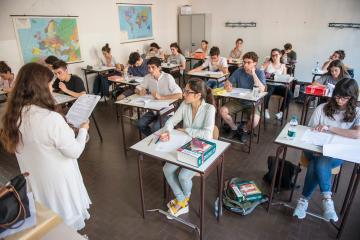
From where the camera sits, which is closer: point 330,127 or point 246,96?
point 330,127

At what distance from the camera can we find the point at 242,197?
8.45 ft

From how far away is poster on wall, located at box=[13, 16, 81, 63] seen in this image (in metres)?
5.32

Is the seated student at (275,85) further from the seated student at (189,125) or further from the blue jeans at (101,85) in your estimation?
the blue jeans at (101,85)

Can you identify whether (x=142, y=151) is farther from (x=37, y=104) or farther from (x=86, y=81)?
(x=86, y=81)

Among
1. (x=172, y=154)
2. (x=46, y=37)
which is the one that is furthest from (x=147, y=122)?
(x=46, y=37)

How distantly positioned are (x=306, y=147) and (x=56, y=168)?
197 centimetres

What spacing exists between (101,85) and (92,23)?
63.0 inches

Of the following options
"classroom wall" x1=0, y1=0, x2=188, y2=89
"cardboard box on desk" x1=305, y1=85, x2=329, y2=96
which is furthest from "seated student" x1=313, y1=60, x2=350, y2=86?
"classroom wall" x1=0, y1=0, x2=188, y2=89

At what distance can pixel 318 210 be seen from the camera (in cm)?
253

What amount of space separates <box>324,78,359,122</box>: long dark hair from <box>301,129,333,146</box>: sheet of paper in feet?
0.74

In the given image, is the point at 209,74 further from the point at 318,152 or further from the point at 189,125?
the point at 318,152

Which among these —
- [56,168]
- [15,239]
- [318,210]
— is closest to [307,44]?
[318,210]

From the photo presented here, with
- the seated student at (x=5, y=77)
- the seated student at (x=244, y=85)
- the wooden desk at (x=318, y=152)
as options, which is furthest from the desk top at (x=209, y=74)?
the seated student at (x=5, y=77)

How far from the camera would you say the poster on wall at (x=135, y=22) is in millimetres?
7199
